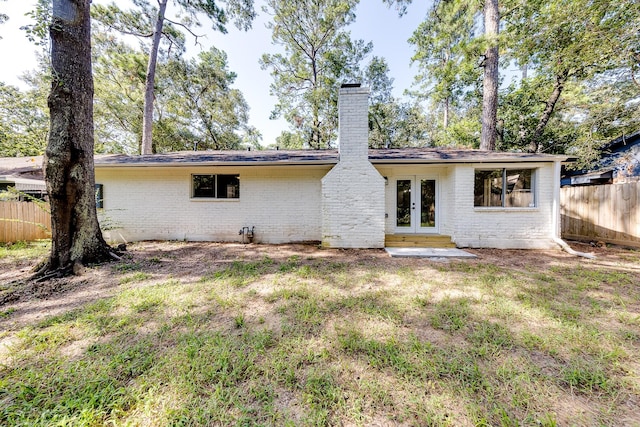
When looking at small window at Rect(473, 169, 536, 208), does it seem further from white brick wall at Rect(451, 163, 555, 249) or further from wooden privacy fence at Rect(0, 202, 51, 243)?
wooden privacy fence at Rect(0, 202, 51, 243)

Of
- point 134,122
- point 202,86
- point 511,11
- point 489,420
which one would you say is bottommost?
point 489,420

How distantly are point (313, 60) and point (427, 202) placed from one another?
50.1 feet

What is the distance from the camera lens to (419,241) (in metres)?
7.24

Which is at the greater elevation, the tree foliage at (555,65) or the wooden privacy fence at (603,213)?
the tree foliage at (555,65)

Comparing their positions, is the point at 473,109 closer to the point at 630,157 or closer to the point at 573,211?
the point at 630,157

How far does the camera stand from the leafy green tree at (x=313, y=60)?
51.4 feet

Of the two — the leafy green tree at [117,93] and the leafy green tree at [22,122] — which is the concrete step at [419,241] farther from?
the leafy green tree at [22,122]

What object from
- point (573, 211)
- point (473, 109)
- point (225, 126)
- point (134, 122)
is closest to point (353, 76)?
point (473, 109)

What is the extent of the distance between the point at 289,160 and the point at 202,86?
1633 centimetres

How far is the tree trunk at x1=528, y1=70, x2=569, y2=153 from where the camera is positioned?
1104 cm

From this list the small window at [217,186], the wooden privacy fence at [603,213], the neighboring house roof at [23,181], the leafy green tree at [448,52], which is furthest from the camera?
the leafy green tree at [448,52]

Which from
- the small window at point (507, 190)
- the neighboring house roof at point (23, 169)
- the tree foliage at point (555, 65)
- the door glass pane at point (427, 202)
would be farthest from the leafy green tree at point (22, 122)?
the tree foliage at point (555, 65)

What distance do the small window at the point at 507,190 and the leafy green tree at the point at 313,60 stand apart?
13.3 meters

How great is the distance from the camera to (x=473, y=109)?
16.4m
